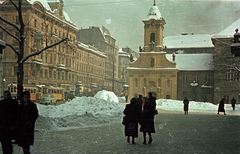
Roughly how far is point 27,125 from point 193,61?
213 feet

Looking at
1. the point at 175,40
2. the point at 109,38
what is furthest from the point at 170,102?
the point at 109,38

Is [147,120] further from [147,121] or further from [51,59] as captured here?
[51,59]

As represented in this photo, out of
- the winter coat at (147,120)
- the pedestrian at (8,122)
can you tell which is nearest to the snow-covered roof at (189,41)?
the winter coat at (147,120)

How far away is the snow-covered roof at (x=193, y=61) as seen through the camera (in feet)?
219

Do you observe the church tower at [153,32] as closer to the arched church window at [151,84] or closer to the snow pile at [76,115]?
the arched church window at [151,84]

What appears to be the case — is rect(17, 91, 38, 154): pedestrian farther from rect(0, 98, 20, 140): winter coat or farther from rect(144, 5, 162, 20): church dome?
rect(144, 5, 162, 20): church dome

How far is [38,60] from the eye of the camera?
56.2 meters

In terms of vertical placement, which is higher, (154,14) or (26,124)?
(154,14)

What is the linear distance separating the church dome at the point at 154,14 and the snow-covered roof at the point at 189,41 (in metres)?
13.7

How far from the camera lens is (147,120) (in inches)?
408

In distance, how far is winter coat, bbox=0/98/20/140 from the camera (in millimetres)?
7137

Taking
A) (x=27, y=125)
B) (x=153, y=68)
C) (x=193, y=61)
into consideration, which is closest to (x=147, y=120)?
(x=27, y=125)

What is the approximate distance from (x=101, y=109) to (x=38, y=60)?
36782 millimetres

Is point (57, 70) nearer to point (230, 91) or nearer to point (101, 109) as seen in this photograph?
point (230, 91)
